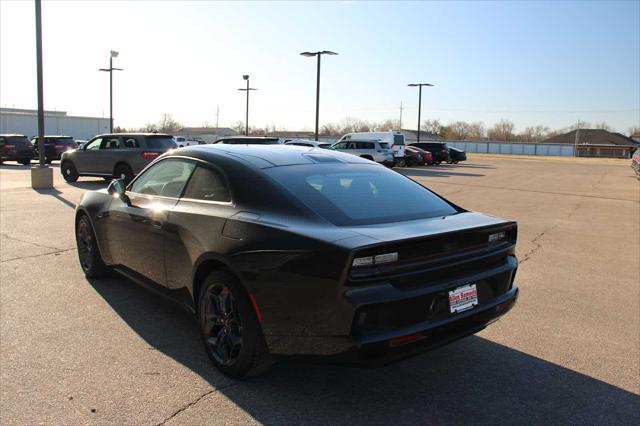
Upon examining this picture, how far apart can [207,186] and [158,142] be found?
13.1m

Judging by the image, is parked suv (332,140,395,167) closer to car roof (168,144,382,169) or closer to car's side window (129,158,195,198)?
car's side window (129,158,195,198)

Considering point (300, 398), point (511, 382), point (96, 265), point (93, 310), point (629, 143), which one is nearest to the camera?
point (300, 398)

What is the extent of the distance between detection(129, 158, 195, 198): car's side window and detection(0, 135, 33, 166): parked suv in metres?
26.4

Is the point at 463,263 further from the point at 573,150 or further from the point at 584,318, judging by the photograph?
the point at 573,150

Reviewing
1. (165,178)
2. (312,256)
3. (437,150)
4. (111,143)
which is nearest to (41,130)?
(111,143)

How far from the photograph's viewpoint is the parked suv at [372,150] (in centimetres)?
2834

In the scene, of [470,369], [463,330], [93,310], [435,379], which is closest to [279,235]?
[463,330]

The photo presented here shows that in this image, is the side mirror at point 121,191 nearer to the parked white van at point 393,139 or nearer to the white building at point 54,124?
the parked white van at point 393,139

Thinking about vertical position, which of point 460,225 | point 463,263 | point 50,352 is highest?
point 460,225

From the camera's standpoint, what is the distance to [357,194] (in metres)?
3.66

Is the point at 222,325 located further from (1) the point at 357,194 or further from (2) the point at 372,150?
(2) the point at 372,150

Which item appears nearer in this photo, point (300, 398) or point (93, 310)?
point (300, 398)

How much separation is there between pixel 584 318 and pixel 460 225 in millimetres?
2383

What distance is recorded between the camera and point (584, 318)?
4836 millimetres
